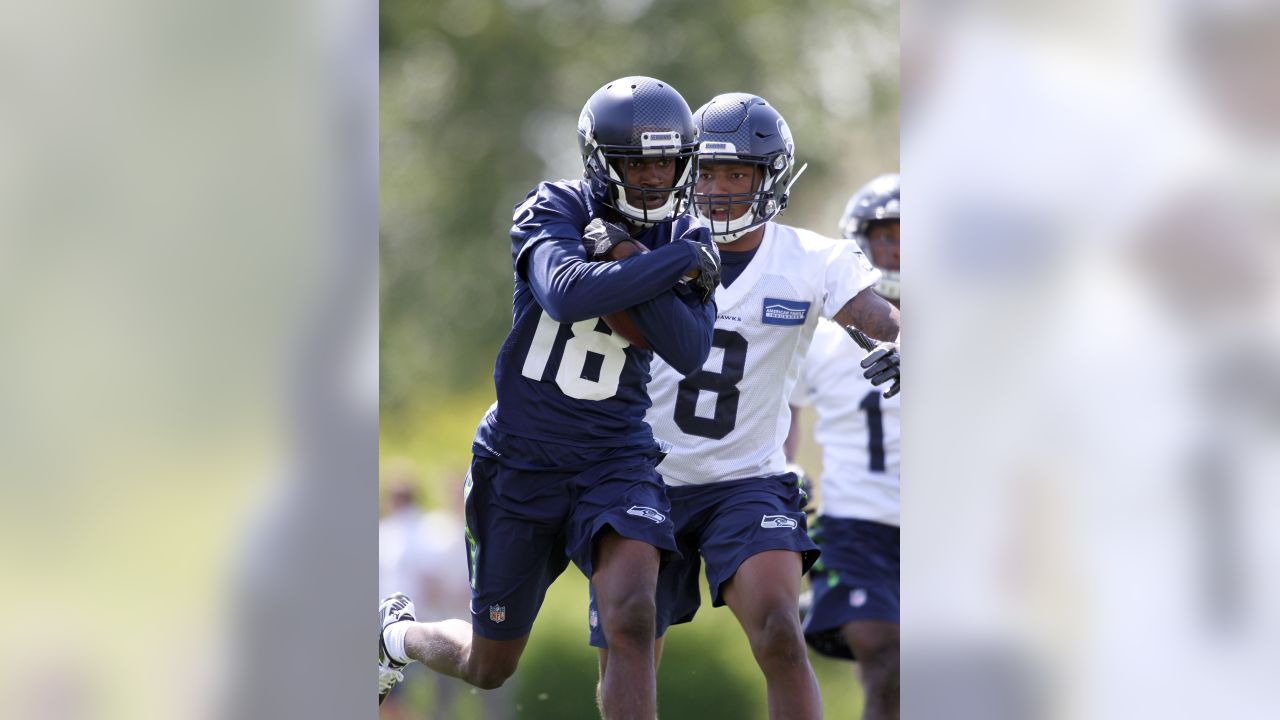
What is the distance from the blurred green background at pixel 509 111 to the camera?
18734mm

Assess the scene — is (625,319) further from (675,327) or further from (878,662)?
(878,662)

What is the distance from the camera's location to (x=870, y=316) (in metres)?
5.13

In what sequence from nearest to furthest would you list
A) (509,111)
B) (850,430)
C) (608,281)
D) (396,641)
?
(608,281)
(396,641)
(850,430)
(509,111)

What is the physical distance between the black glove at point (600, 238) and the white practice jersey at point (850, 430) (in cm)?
249

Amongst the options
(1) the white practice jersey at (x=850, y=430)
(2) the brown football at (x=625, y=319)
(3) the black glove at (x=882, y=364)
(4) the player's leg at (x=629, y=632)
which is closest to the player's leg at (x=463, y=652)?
(4) the player's leg at (x=629, y=632)

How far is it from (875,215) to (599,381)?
2796 millimetres

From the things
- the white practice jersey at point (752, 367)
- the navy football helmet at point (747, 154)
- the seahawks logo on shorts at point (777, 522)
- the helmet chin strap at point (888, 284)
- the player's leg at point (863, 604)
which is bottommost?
the player's leg at point (863, 604)

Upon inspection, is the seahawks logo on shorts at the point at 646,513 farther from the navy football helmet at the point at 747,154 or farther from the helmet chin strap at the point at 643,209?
the navy football helmet at the point at 747,154

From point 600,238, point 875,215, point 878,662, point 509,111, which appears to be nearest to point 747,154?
point 600,238

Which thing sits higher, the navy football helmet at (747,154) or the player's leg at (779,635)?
the navy football helmet at (747,154)
